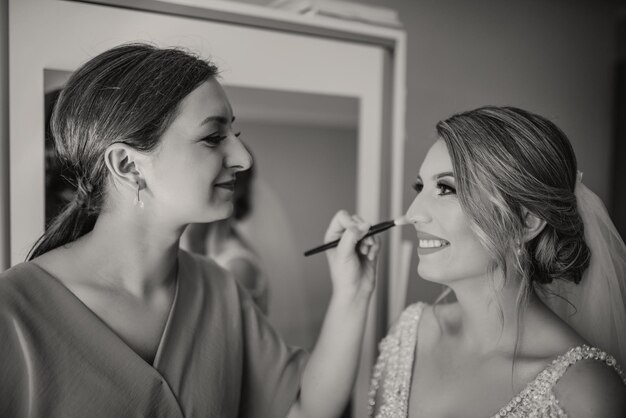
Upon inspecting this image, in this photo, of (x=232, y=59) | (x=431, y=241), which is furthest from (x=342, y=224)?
(x=232, y=59)

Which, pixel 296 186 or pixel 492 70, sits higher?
pixel 492 70

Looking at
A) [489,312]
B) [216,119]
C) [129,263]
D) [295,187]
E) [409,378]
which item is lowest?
[409,378]

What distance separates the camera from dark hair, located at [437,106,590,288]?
947 millimetres

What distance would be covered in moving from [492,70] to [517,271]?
1.97 feet

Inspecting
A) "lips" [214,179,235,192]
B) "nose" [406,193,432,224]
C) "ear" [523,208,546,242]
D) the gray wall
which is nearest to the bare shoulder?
"ear" [523,208,546,242]

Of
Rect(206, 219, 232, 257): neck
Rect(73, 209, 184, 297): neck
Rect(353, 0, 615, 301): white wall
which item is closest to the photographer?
Rect(73, 209, 184, 297): neck

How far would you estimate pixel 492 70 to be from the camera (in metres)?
1.38

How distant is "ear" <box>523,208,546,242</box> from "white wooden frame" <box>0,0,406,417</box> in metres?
0.39

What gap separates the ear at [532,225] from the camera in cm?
97

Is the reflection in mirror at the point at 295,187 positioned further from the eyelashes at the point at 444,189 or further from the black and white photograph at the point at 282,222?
the eyelashes at the point at 444,189

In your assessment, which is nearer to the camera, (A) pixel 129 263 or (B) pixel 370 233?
(A) pixel 129 263

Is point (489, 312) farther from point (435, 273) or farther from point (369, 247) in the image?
point (369, 247)

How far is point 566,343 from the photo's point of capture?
96 cm

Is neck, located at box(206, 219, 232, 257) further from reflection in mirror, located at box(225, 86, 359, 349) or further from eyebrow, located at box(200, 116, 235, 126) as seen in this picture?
eyebrow, located at box(200, 116, 235, 126)
